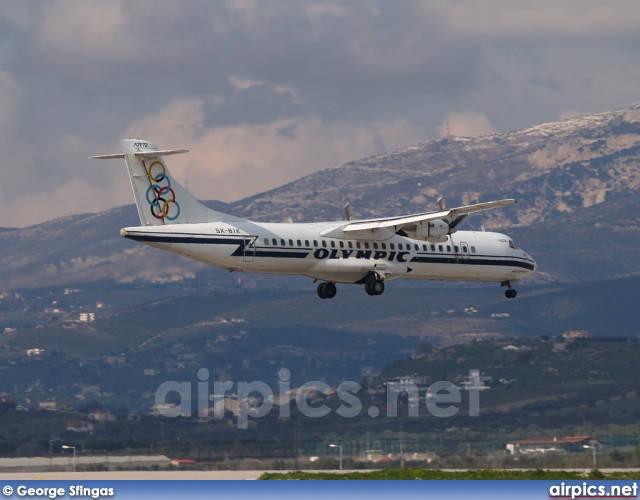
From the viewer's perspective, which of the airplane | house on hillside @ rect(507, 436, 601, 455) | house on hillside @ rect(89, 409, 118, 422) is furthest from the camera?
house on hillside @ rect(89, 409, 118, 422)

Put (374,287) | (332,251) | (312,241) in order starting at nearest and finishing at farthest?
(312,241)
(332,251)
(374,287)

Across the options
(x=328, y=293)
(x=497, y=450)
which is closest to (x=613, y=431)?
(x=497, y=450)

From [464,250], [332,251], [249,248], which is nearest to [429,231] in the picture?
[464,250]

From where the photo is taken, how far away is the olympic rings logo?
6228cm

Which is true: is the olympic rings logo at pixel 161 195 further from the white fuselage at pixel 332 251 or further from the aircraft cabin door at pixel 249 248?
the aircraft cabin door at pixel 249 248

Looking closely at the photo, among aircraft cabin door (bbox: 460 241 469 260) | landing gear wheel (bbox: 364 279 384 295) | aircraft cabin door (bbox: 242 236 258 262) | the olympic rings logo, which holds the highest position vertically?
the olympic rings logo

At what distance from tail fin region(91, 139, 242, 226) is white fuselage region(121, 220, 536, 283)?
1.58 m

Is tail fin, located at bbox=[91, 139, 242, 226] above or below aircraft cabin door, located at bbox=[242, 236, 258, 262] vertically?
above

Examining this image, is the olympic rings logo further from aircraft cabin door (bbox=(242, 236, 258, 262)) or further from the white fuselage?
aircraft cabin door (bbox=(242, 236, 258, 262))

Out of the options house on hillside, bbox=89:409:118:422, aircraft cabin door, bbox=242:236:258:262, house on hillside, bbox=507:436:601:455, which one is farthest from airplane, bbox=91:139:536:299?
house on hillside, bbox=89:409:118:422

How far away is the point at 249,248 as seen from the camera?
202 feet

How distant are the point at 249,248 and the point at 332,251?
212 inches

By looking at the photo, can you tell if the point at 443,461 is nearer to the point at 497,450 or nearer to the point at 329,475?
the point at 497,450

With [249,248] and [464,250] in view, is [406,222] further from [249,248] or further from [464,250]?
[249,248]
